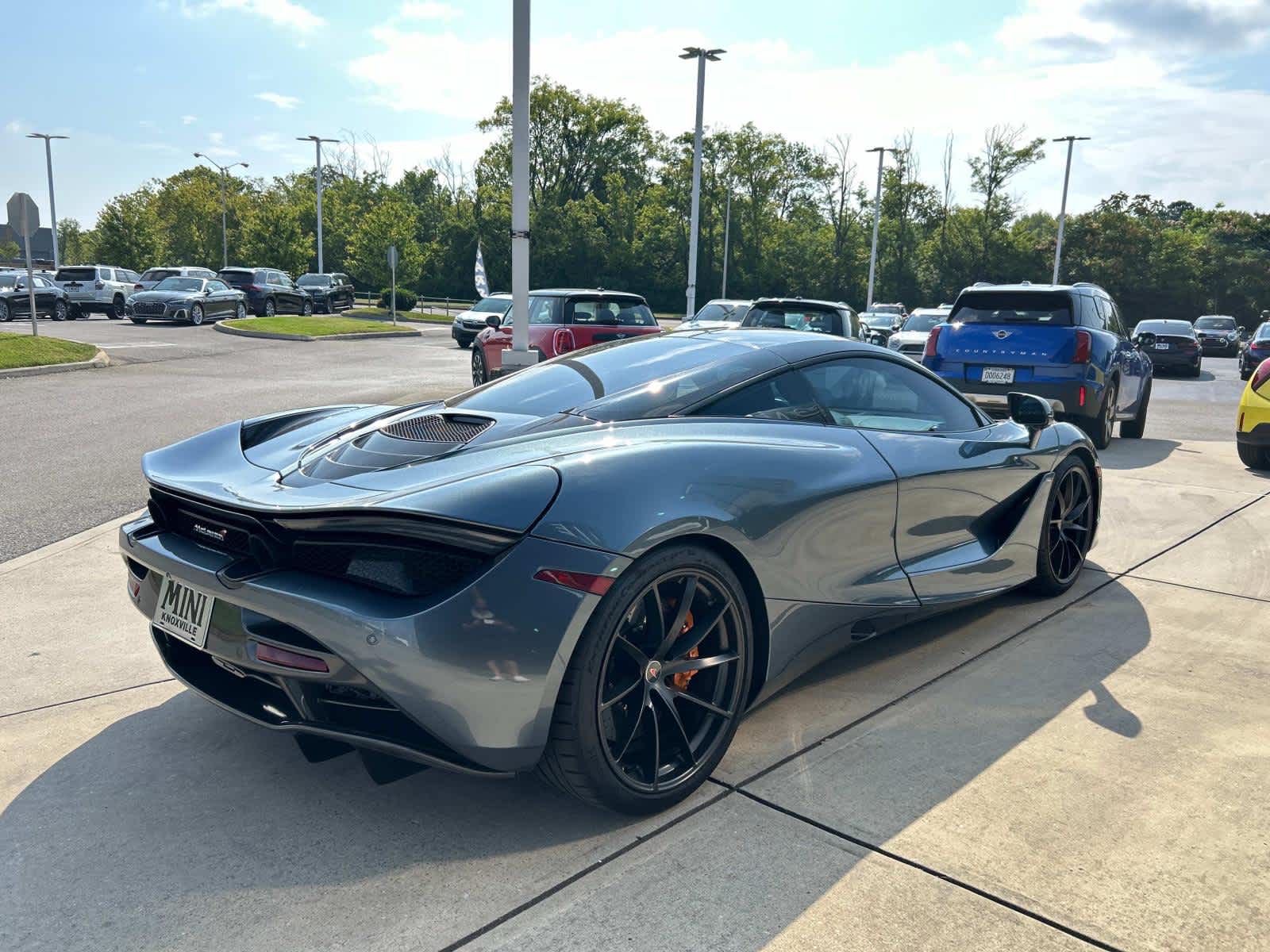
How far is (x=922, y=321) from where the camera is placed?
21.1 meters

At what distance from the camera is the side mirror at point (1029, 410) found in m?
4.54

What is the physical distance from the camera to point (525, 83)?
10812 millimetres

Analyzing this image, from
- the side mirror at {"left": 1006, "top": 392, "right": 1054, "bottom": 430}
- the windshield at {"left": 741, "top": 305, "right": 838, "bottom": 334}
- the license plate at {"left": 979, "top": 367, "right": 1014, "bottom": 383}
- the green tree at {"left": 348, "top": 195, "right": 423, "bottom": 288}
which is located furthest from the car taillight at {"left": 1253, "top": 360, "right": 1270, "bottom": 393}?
the green tree at {"left": 348, "top": 195, "right": 423, "bottom": 288}

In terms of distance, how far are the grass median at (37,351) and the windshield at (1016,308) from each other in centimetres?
1423

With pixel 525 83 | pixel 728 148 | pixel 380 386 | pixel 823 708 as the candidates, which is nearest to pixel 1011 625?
pixel 823 708

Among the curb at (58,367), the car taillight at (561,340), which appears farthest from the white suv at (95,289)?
the car taillight at (561,340)

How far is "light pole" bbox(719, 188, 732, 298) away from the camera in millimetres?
63562

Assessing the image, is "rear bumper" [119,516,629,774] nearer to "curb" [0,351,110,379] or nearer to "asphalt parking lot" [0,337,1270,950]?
"asphalt parking lot" [0,337,1270,950]

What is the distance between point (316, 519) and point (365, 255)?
4682cm

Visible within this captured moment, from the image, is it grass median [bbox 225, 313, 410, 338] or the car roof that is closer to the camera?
the car roof

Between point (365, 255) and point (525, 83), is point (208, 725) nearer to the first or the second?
point (525, 83)

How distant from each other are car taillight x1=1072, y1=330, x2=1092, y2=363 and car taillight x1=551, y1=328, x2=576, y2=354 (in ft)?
20.1

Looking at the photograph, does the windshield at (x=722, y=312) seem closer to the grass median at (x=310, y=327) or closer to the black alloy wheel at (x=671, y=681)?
the grass median at (x=310, y=327)

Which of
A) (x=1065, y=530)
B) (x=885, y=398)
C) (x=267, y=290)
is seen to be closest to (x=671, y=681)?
(x=885, y=398)
